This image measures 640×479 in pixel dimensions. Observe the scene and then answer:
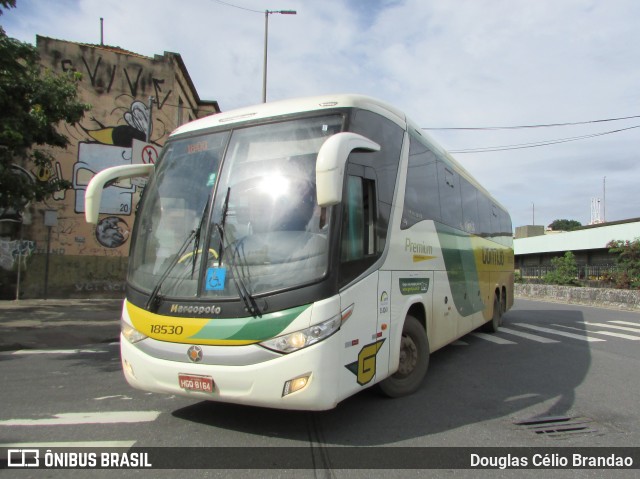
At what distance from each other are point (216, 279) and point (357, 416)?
2.07m

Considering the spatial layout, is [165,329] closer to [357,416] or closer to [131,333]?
[131,333]

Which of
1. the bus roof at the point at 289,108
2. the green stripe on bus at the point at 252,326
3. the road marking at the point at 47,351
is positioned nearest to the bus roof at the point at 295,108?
the bus roof at the point at 289,108

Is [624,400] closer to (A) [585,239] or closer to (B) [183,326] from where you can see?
(B) [183,326]

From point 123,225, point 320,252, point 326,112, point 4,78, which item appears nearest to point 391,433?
point 320,252

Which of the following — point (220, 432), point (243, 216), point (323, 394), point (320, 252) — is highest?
point (243, 216)

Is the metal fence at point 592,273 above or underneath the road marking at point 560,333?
above

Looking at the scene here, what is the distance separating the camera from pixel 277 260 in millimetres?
3945

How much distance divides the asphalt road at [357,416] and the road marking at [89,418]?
0.4 inches

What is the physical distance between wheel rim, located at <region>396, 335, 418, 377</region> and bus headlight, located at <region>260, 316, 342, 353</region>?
1.99 m

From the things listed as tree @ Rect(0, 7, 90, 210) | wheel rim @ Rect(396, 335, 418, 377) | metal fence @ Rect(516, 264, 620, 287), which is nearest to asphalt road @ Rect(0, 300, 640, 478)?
wheel rim @ Rect(396, 335, 418, 377)

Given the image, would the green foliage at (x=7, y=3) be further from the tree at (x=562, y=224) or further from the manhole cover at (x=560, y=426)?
the tree at (x=562, y=224)

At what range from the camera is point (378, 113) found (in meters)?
4.98

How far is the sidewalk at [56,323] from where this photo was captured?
31.1 ft

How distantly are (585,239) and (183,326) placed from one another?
115 feet
